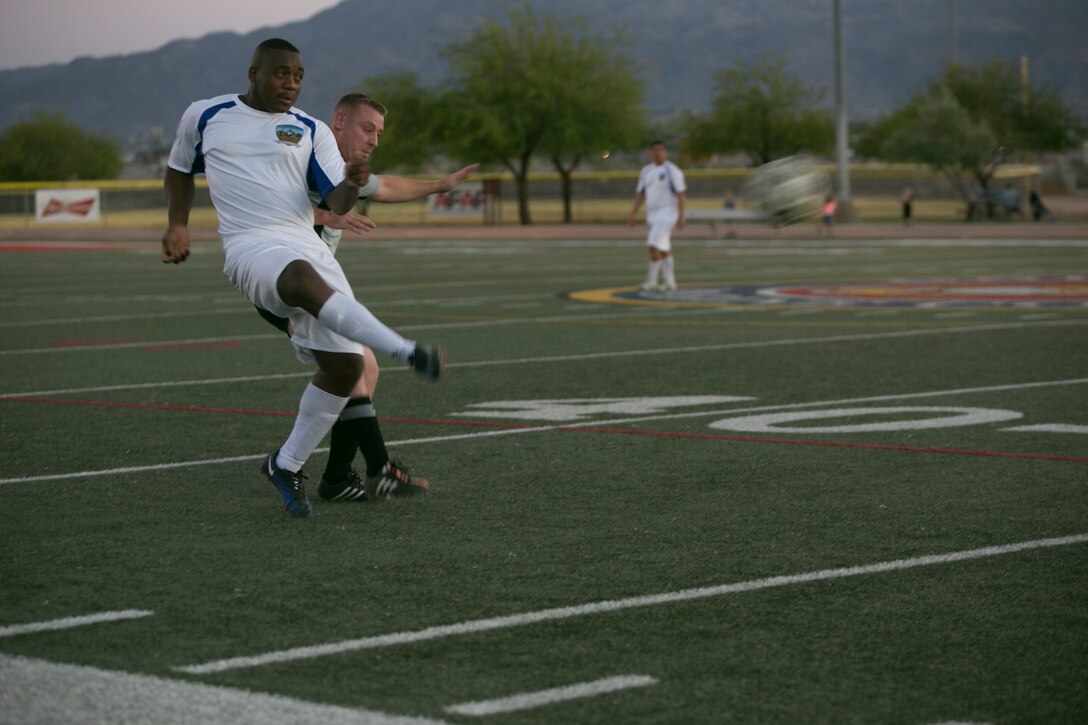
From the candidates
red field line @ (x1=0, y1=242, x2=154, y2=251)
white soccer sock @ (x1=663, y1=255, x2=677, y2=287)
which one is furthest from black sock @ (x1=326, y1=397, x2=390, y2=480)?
red field line @ (x1=0, y1=242, x2=154, y2=251)

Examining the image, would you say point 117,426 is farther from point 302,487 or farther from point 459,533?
point 459,533

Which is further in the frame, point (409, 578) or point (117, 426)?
point (117, 426)

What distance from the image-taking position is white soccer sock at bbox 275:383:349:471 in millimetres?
7340

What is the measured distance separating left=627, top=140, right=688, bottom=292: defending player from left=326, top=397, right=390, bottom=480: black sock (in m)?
14.8

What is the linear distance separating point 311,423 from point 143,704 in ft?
9.69

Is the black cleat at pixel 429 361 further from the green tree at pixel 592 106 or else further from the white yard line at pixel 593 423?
the green tree at pixel 592 106

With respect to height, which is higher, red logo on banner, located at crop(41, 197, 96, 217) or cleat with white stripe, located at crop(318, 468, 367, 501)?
red logo on banner, located at crop(41, 197, 96, 217)

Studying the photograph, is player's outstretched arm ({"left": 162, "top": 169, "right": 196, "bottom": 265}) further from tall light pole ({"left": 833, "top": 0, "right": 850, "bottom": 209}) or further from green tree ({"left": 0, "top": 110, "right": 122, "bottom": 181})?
green tree ({"left": 0, "top": 110, "right": 122, "bottom": 181})

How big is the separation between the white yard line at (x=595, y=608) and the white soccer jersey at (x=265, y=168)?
8.15 ft

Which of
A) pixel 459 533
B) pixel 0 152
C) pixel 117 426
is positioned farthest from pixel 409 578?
pixel 0 152

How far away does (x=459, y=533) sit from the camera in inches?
267

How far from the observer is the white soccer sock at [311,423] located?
24.1ft

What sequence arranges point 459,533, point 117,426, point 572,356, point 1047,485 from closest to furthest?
point 459,533 → point 1047,485 → point 117,426 → point 572,356

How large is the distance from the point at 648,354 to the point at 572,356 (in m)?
0.62
